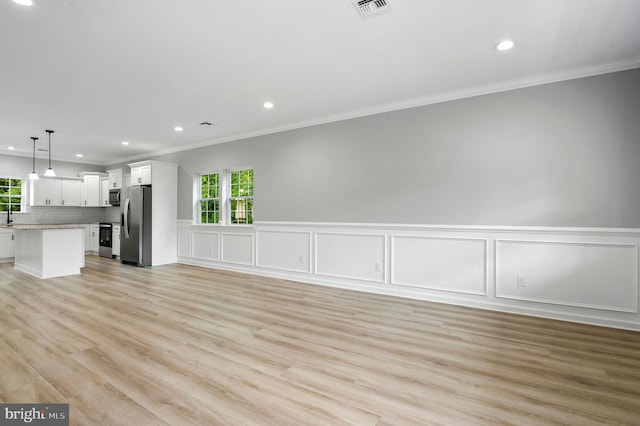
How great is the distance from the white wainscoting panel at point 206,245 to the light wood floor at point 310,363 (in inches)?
96.6

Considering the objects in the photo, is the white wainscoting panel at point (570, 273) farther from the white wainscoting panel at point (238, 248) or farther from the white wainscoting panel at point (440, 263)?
the white wainscoting panel at point (238, 248)

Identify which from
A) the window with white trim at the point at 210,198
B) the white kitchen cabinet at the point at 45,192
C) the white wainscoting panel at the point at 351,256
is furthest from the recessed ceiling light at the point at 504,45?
the white kitchen cabinet at the point at 45,192

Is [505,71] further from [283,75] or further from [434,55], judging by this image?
[283,75]

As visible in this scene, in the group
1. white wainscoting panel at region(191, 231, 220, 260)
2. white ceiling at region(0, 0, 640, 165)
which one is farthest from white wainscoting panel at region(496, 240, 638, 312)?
white wainscoting panel at region(191, 231, 220, 260)

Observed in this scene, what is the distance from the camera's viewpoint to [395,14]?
242cm

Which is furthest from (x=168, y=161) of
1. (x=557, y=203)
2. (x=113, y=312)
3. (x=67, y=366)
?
(x=557, y=203)

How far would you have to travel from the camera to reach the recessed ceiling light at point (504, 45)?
9.21 feet

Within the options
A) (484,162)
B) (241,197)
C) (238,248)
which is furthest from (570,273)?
(241,197)

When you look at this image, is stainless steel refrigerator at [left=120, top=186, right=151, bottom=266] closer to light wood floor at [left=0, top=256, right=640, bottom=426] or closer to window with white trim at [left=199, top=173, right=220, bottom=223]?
window with white trim at [left=199, top=173, right=220, bottom=223]

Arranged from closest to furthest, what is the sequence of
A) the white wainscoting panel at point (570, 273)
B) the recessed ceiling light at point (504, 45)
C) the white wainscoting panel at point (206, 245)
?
the recessed ceiling light at point (504, 45), the white wainscoting panel at point (570, 273), the white wainscoting panel at point (206, 245)

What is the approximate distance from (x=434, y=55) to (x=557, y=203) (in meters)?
2.10

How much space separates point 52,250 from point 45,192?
3.42m

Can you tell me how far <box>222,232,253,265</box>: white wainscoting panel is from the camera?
235 inches

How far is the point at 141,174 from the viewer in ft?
22.8
